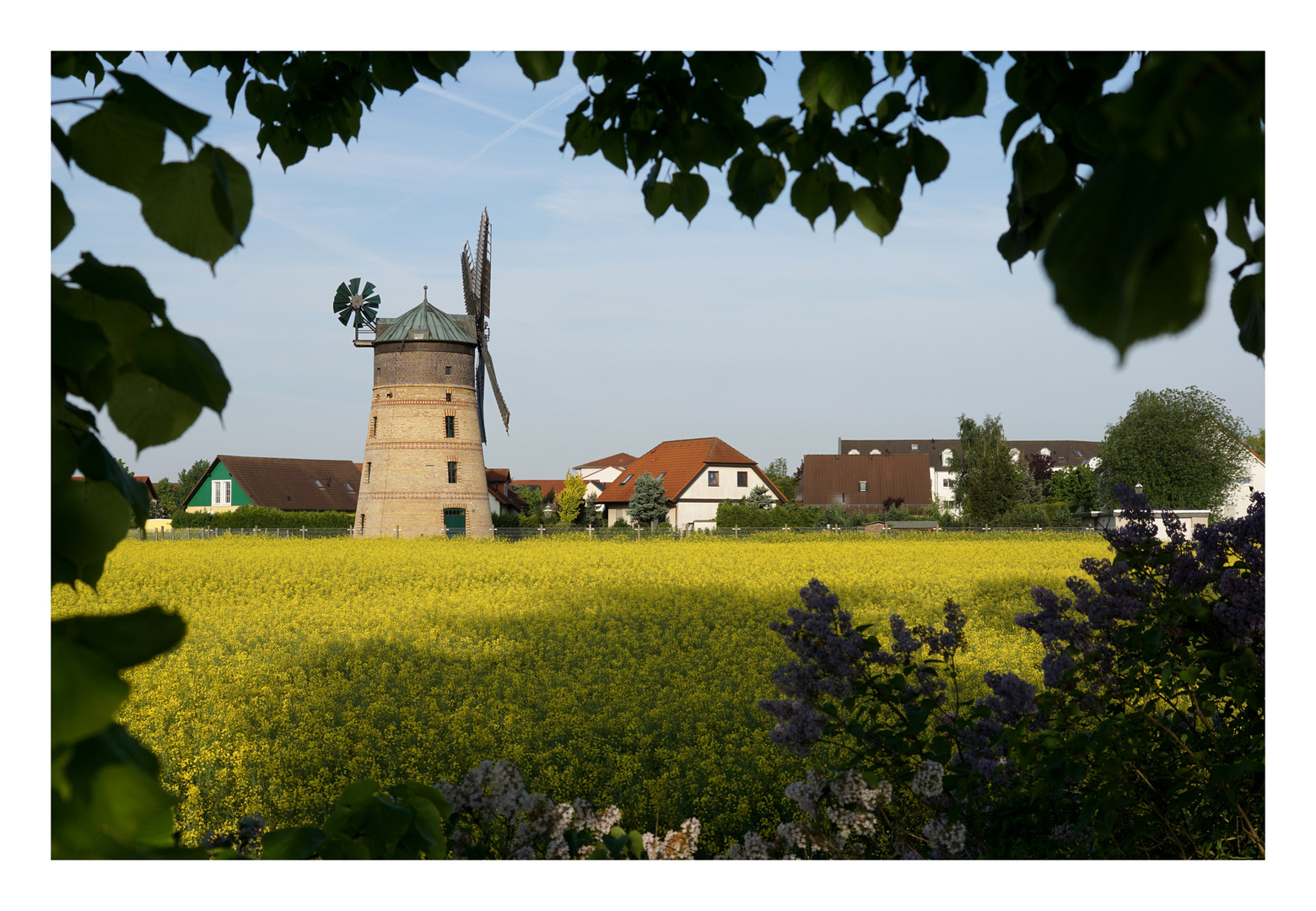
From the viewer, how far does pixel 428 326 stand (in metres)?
30.7

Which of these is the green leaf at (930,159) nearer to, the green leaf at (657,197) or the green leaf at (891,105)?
the green leaf at (891,105)

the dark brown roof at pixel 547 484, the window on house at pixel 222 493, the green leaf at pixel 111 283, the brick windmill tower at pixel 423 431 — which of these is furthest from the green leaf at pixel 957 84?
the dark brown roof at pixel 547 484

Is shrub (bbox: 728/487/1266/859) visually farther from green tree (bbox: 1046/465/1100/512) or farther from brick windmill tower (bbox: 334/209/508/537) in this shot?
green tree (bbox: 1046/465/1100/512)

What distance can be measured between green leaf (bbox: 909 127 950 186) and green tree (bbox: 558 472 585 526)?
4083 centimetres

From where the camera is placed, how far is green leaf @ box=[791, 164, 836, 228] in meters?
1.92

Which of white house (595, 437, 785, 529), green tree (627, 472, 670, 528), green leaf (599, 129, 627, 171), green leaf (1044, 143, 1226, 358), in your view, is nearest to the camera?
green leaf (1044, 143, 1226, 358)

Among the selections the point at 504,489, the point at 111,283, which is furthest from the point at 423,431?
the point at 111,283

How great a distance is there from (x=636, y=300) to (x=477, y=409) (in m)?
29.1

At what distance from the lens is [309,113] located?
262cm

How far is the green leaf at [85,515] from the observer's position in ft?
3.13

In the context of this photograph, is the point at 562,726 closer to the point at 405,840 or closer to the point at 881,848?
the point at 881,848

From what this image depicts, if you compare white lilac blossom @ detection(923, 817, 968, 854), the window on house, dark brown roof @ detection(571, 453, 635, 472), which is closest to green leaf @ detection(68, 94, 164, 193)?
white lilac blossom @ detection(923, 817, 968, 854)

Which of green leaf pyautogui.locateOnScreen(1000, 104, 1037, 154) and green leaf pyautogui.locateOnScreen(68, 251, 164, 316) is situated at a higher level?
green leaf pyautogui.locateOnScreen(1000, 104, 1037, 154)

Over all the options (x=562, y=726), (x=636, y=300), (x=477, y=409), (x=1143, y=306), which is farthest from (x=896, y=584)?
(x=477, y=409)
